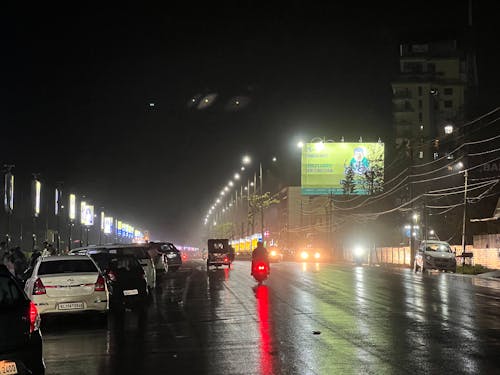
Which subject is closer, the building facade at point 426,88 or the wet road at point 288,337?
the wet road at point 288,337

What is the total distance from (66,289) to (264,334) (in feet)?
15.6

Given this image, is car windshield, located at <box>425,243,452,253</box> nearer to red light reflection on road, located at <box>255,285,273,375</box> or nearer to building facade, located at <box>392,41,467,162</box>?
red light reflection on road, located at <box>255,285,273,375</box>

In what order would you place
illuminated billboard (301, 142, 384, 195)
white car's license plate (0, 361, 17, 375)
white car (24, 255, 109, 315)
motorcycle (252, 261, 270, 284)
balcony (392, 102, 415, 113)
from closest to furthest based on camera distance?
1. white car's license plate (0, 361, 17, 375)
2. white car (24, 255, 109, 315)
3. motorcycle (252, 261, 270, 284)
4. illuminated billboard (301, 142, 384, 195)
5. balcony (392, 102, 415, 113)

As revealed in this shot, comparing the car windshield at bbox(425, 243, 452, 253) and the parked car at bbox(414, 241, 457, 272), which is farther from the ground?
the car windshield at bbox(425, 243, 452, 253)

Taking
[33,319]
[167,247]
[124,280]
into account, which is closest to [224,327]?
[124,280]

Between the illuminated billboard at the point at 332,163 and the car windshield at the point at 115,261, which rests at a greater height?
the illuminated billboard at the point at 332,163

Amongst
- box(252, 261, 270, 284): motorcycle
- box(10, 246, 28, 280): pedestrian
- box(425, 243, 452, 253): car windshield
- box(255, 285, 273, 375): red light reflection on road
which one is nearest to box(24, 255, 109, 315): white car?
box(255, 285, 273, 375): red light reflection on road

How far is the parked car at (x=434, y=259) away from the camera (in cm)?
4196

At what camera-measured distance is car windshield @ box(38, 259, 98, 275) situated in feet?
50.0

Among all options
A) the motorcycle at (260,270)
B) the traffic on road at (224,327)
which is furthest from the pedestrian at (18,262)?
the motorcycle at (260,270)

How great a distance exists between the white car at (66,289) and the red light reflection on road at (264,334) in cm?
375

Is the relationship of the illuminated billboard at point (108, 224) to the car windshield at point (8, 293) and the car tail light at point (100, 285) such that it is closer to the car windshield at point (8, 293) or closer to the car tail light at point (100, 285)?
the car tail light at point (100, 285)

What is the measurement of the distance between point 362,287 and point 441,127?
322 ft

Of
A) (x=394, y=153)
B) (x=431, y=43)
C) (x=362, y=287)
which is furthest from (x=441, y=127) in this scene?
(x=362, y=287)
